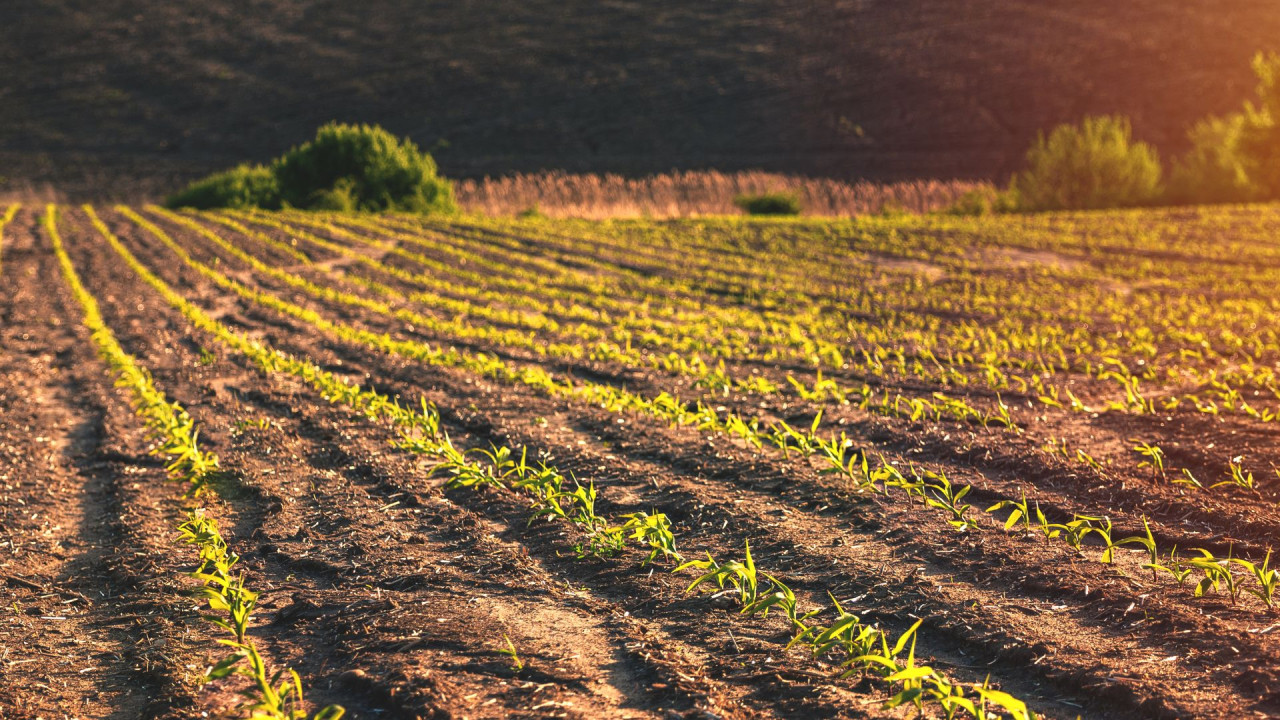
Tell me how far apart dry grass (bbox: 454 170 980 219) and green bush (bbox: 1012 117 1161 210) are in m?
2.12

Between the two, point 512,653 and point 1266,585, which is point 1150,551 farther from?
point 512,653

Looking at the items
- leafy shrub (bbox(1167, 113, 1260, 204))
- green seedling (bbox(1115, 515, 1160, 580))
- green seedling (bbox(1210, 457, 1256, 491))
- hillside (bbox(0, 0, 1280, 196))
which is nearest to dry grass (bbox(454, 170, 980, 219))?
leafy shrub (bbox(1167, 113, 1260, 204))

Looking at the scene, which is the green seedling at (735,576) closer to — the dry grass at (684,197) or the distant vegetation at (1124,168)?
the dry grass at (684,197)

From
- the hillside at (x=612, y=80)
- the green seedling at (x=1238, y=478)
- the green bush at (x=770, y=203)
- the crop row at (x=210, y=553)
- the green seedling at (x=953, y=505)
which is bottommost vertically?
the crop row at (x=210, y=553)

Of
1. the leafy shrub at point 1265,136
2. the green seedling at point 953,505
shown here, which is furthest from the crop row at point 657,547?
the leafy shrub at point 1265,136

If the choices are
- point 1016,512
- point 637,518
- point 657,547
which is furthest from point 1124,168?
point 657,547

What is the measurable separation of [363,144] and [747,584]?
87.7 feet

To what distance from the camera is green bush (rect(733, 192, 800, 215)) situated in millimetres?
26756

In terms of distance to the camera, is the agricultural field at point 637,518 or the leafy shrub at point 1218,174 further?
the leafy shrub at point 1218,174

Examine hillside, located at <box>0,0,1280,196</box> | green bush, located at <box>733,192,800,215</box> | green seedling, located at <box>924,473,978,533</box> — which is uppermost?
hillside, located at <box>0,0,1280,196</box>

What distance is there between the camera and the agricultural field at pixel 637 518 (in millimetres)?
3180

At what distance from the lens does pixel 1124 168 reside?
28406mm

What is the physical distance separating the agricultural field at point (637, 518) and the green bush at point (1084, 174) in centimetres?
1844

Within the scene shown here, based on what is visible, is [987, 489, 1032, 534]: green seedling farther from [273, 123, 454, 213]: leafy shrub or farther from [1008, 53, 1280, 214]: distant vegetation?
[273, 123, 454, 213]: leafy shrub
